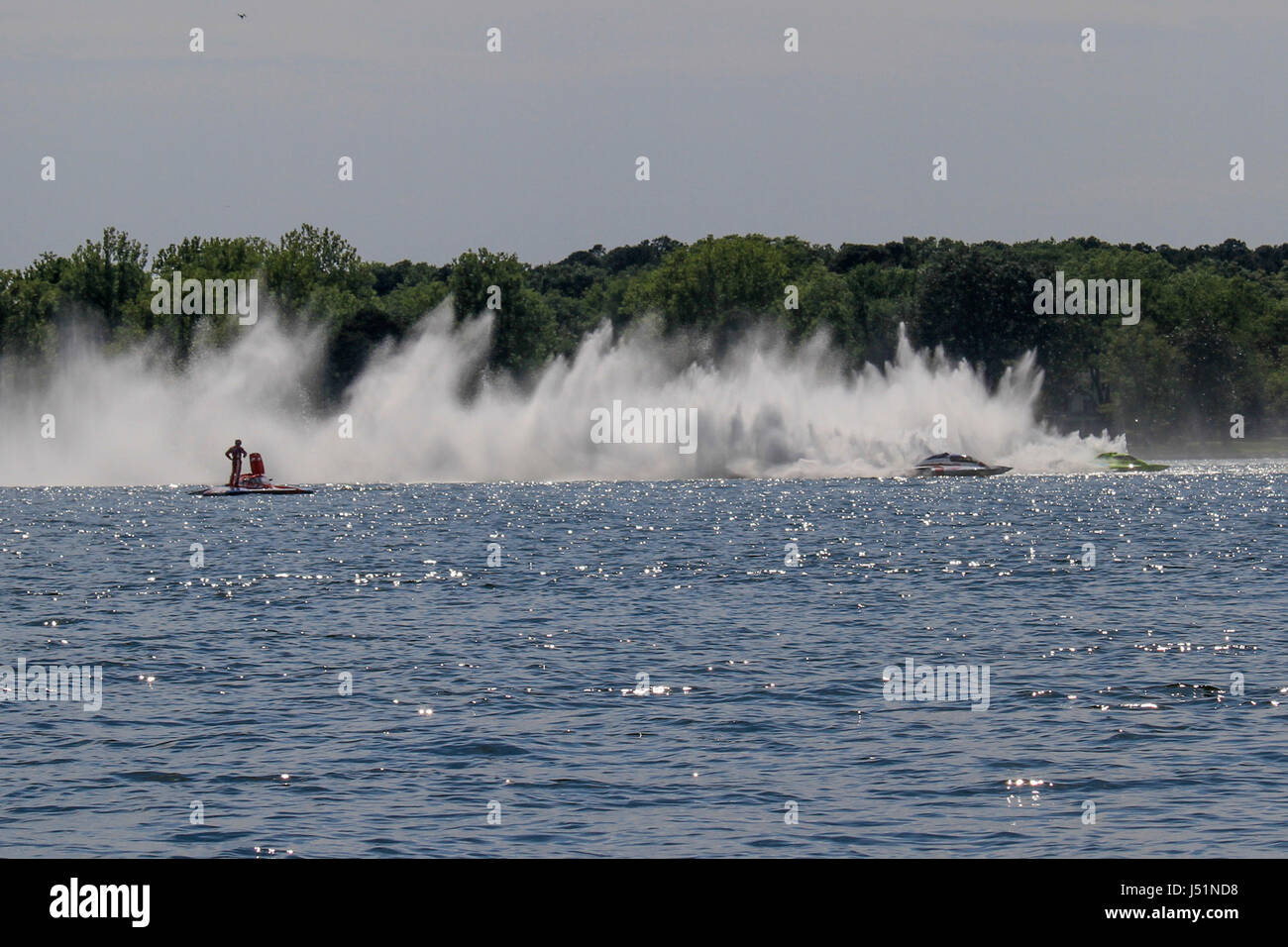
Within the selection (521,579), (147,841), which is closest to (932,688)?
(147,841)

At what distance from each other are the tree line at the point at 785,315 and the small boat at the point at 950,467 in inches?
1950

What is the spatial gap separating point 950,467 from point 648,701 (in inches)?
2958

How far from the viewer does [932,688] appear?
23641 mm

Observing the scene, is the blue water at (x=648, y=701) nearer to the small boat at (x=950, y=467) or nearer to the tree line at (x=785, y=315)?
the small boat at (x=950, y=467)

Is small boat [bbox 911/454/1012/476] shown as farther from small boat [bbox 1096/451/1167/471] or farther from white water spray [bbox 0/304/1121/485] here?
small boat [bbox 1096/451/1167/471]

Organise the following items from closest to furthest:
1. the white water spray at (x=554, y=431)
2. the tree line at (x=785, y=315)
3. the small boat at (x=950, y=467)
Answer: the small boat at (x=950, y=467) < the white water spray at (x=554, y=431) < the tree line at (x=785, y=315)

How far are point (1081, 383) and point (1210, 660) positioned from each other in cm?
14389

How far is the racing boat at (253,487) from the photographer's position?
8019cm

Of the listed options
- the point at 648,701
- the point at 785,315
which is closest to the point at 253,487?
the point at 648,701

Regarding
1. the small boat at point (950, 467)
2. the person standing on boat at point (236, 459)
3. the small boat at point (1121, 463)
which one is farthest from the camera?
the small boat at point (1121, 463)

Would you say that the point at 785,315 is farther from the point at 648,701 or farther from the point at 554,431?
the point at 648,701

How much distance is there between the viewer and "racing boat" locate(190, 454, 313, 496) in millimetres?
80188

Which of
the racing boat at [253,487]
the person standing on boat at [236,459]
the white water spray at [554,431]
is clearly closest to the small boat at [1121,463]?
the white water spray at [554,431]
